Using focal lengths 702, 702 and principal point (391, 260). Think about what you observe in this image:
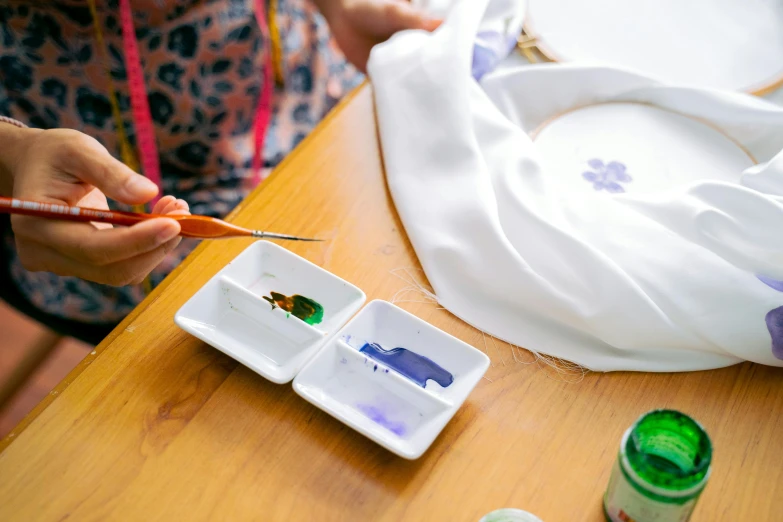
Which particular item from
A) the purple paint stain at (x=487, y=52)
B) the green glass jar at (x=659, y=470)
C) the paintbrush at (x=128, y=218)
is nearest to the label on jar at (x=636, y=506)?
the green glass jar at (x=659, y=470)

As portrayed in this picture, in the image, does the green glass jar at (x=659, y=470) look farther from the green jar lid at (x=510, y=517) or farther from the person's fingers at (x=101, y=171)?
the person's fingers at (x=101, y=171)

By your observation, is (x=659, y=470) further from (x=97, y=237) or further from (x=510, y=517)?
(x=97, y=237)

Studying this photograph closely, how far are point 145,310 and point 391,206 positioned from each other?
0.28 meters

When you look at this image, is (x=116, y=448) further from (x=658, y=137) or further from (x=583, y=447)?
(x=658, y=137)

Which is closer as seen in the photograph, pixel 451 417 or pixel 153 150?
pixel 451 417

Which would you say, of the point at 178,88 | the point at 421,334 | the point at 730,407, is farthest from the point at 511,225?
the point at 178,88

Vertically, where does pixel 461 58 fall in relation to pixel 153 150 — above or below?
above

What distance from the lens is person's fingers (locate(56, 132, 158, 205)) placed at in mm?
667

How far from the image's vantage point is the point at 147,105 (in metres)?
0.97

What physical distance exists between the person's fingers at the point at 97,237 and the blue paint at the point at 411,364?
0.71 feet

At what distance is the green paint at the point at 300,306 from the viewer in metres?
0.68

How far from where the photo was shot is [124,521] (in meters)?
0.55

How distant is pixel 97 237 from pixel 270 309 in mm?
181

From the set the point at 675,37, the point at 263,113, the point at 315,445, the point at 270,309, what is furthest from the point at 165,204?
the point at 675,37
